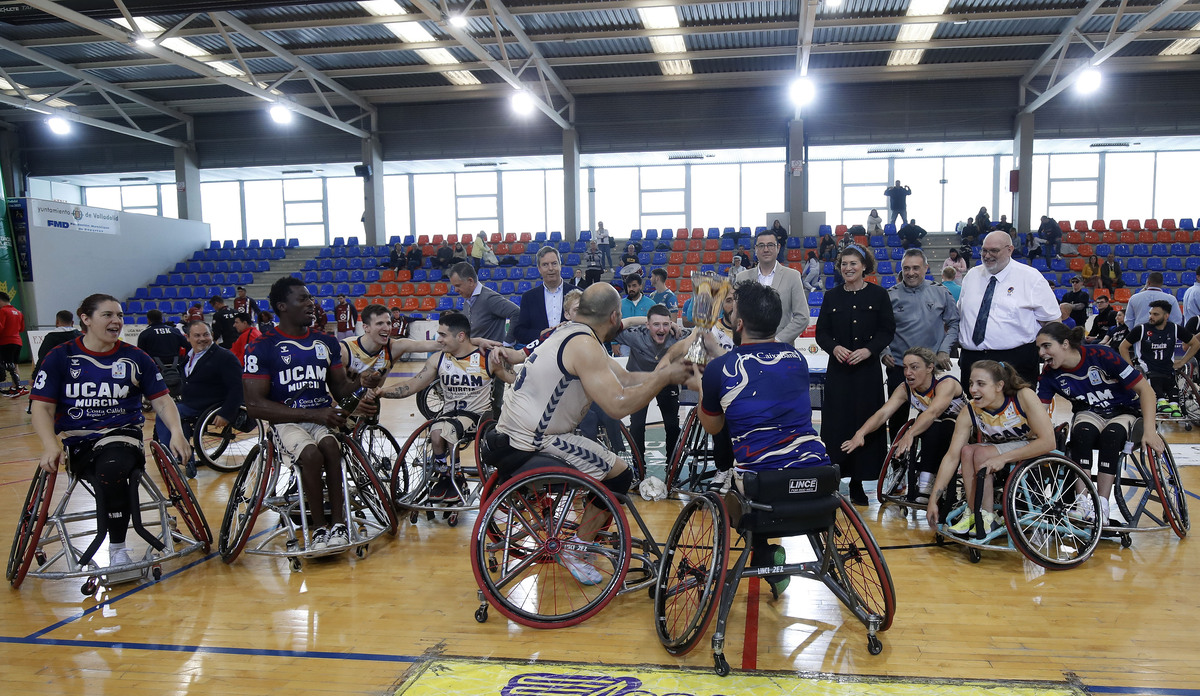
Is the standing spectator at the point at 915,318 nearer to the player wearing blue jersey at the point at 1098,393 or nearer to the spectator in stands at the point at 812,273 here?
the player wearing blue jersey at the point at 1098,393

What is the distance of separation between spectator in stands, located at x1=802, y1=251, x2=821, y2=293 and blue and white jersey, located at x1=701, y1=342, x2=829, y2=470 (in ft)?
35.1

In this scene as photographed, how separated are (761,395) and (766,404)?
0.12 ft

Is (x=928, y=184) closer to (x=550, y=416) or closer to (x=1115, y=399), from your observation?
(x=1115, y=399)

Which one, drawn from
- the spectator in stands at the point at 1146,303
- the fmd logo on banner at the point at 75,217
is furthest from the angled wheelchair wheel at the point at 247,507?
the fmd logo on banner at the point at 75,217

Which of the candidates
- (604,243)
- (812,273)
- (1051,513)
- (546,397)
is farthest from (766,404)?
(604,243)

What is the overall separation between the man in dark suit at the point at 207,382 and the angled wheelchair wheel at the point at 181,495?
6.73ft

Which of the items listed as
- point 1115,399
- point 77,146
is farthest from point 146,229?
point 1115,399

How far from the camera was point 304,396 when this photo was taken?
376 centimetres

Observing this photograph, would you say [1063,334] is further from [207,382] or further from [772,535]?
[207,382]

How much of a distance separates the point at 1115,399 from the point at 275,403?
165 inches

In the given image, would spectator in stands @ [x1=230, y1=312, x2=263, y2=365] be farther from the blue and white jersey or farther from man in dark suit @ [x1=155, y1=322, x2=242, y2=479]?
the blue and white jersey

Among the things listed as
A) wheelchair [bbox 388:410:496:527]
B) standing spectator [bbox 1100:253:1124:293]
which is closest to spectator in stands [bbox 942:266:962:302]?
wheelchair [bbox 388:410:496:527]

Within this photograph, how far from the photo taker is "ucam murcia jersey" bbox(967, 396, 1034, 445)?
352cm

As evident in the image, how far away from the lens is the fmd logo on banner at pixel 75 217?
15.2 meters
